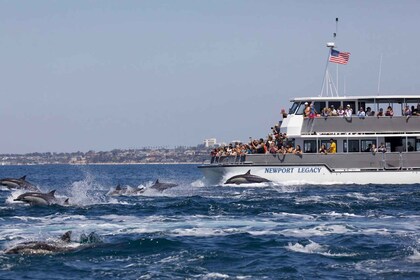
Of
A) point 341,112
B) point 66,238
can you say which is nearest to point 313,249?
point 66,238

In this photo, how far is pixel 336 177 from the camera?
54750mm

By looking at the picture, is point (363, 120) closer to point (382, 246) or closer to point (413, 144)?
point (413, 144)

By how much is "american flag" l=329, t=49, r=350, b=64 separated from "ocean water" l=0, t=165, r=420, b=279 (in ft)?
48.2

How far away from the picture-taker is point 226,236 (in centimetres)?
2825

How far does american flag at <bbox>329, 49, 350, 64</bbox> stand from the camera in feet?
192

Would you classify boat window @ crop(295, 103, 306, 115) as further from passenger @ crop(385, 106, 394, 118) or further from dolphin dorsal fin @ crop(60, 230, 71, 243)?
dolphin dorsal fin @ crop(60, 230, 71, 243)

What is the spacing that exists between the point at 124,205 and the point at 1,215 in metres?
7.08

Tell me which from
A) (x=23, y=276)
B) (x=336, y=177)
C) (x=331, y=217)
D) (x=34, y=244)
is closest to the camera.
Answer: (x=23, y=276)

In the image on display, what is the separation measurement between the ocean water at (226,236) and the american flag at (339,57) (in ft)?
48.2

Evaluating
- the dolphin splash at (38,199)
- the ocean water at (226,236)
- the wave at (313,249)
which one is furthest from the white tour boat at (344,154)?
the wave at (313,249)

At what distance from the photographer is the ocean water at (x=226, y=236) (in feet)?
72.3

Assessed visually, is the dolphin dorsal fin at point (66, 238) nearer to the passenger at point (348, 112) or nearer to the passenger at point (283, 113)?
the passenger at point (348, 112)

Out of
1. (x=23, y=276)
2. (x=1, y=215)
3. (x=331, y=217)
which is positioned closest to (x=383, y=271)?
(x=23, y=276)

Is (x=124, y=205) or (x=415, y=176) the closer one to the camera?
(x=124, y=205)
